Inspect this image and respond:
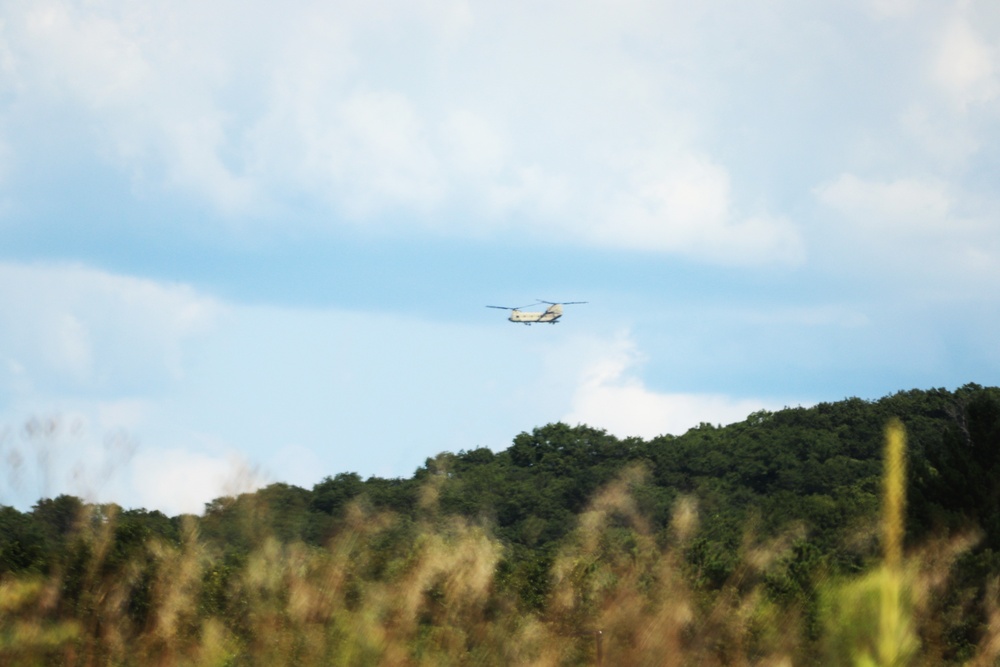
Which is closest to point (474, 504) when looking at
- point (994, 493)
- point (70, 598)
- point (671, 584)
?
point (994, 493)

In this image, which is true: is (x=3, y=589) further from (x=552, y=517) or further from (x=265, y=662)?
(x=552, y=517)

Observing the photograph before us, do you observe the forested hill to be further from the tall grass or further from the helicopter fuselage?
the tall grass

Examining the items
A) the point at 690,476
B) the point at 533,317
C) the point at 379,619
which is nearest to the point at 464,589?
the point at 379,619

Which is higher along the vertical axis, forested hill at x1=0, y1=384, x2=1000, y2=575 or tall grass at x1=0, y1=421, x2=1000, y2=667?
forested hill at x1=0, y1=384, x2=1000, y2=575

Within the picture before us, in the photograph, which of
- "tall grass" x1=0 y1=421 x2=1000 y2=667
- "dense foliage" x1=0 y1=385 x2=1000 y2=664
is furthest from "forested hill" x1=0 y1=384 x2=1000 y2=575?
"tall grass" x1=0 y1=421 x2=1000 y2=667

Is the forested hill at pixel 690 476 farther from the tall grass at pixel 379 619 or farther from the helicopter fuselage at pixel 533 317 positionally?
the tall grass at pixel 379 619

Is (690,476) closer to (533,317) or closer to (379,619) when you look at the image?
(533,317)

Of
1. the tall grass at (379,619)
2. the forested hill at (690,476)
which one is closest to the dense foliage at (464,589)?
the tall grass at (379,619)

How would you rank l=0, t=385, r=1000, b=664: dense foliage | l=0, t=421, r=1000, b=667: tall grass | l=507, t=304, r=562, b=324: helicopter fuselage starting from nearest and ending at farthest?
l=0, t=421, r=1000, b=667: tall grass → l=0, t=385, r=1000, b=664: dense foliage → l=507, t=304, r=562, b=324: helicopter fuselage

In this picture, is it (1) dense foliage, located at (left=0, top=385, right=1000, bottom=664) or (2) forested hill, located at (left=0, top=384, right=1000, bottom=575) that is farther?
(2) forested hill, located at (left=0, top=384, right=1000, bottom=575)

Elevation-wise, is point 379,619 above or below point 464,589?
below

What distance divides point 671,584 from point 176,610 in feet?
30.7

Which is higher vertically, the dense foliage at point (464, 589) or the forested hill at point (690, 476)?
the forested hill at point (690, 476)

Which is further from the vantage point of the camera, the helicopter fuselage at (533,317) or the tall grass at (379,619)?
the helicopter fuselage at (533,317)
